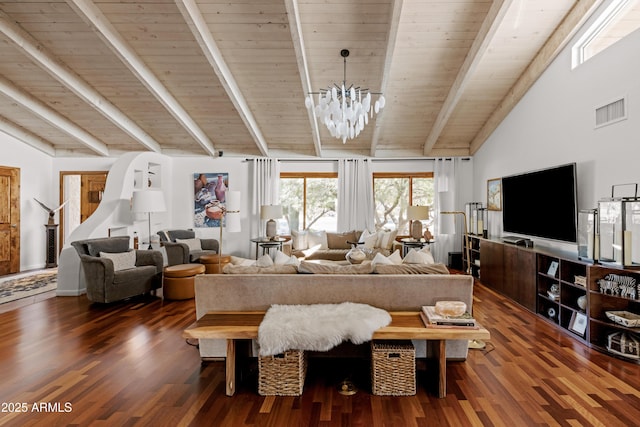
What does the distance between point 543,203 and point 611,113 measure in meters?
1.37

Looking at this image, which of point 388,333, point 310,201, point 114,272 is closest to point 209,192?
point 310,201

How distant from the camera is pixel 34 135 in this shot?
276 inches

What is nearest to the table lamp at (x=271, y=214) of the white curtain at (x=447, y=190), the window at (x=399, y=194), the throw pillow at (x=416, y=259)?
the window at (x=399, y=194)

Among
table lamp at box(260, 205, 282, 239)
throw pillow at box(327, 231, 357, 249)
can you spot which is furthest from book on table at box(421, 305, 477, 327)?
table lamp at box(260, 205, 282, 239)

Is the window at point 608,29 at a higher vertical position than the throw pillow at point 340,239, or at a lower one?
higher

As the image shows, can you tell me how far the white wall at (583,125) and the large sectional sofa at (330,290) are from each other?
222 cm

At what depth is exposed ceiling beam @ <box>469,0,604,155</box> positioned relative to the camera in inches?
152

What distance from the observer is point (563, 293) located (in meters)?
3.71


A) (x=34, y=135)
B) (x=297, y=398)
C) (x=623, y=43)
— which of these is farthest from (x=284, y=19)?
(x=34, y=135)

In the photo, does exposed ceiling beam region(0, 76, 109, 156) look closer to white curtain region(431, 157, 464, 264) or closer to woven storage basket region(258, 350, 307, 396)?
woven storage basket region(258, 350, 307, 396)

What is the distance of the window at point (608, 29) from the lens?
3480mm

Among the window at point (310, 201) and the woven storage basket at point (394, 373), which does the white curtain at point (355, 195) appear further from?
the woven storage basket at point (394, 373)

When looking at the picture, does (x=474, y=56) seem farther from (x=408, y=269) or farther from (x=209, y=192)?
(x=209, y=192)

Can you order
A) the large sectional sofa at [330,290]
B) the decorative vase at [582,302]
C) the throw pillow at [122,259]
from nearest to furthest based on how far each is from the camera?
the large sectional sofa at [330,290]
the decorative vase at [582,302]
the throw pillow at [122,259]
